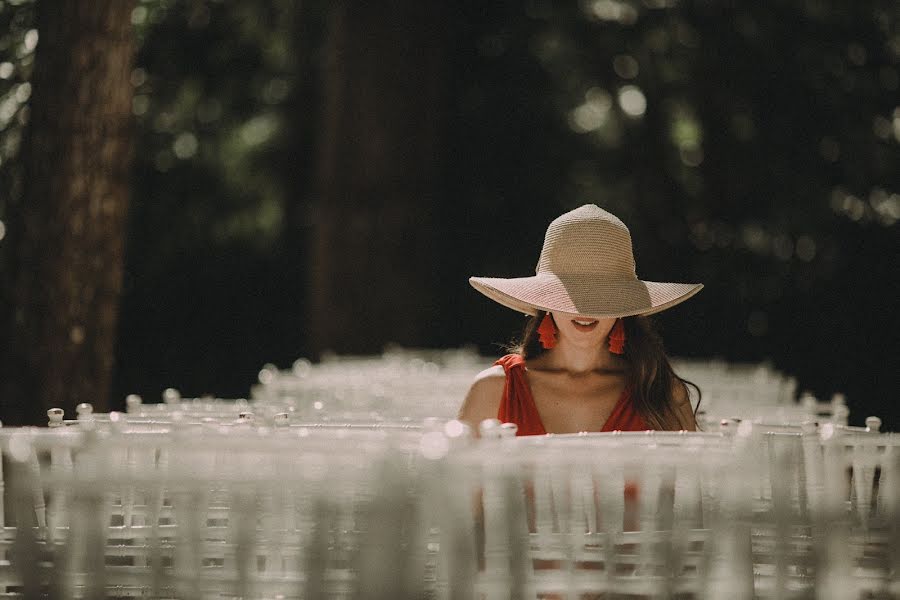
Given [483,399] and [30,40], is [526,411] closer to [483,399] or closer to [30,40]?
[483,399]

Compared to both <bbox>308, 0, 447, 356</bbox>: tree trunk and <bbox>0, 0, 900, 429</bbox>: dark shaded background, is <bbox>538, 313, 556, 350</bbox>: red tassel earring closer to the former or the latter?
<bbox>0, 0, 900, 429</bbox>: dark shaded background

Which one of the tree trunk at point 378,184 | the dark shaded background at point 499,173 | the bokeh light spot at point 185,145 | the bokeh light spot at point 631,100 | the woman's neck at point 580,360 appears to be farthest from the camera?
the bokeh light spot at point 185,145

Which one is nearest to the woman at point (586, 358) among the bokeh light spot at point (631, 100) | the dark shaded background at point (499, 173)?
the dark shaded background at point (499, 173)

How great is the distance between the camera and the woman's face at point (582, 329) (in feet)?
13.3

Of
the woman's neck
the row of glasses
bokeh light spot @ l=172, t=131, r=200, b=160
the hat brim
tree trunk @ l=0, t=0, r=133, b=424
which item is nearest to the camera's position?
the row of glasses

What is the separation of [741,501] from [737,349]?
10.2m

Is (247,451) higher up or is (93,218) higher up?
(93,218)

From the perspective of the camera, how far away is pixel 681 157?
1459cm

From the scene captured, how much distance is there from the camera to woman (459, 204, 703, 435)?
396 cm

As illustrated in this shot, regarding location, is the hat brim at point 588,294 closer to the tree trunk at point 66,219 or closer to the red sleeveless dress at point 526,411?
the red sleeveless dress at point 526,411

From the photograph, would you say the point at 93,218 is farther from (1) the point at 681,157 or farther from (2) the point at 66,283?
(1) the point at 681,157

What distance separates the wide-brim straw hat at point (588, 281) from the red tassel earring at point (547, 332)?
0.13 meters

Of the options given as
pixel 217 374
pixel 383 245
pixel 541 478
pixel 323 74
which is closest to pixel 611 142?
pixel 323 74

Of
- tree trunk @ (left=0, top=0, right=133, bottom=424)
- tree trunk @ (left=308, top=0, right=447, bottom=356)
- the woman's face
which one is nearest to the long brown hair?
the woman's face
